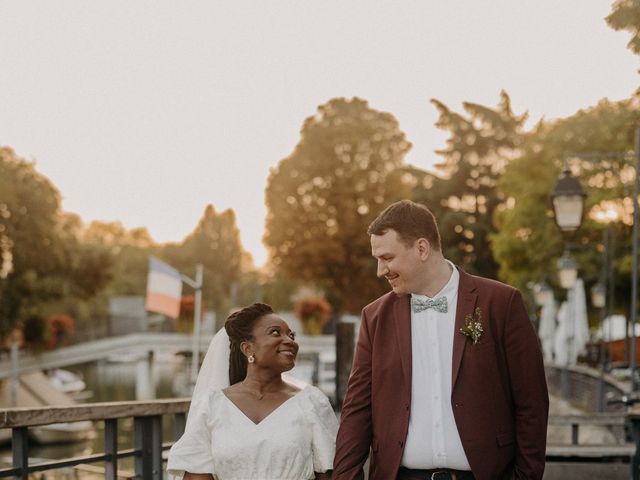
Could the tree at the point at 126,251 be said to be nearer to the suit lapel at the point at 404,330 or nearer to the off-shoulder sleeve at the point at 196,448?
the off-shoulder sleeve at the point at 196,448

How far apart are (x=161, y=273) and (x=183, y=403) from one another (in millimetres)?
20249

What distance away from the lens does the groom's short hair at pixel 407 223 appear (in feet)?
13.9

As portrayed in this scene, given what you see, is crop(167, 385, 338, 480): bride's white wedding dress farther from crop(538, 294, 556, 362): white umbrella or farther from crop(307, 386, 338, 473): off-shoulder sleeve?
crop(538, 294, 556, 362): white umbrella

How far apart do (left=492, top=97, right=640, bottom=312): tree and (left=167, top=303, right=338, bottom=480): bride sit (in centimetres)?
2637

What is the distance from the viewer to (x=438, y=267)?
4.34 meters

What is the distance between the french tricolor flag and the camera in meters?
27.0

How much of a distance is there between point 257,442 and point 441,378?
2.84 ft

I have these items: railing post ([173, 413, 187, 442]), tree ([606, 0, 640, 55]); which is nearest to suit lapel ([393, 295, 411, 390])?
railing post ([173, 413, 187, 442])

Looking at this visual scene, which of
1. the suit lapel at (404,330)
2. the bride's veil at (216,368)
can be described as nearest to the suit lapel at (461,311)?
the suit lapel at (404,330)

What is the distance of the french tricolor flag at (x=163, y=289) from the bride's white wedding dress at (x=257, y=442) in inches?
881

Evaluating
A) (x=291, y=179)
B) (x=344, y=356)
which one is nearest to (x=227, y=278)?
(x=291, y=179)

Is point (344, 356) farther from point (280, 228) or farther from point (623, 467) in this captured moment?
point (280, 228)

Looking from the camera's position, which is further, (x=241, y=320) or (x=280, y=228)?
(x=280, y=228)

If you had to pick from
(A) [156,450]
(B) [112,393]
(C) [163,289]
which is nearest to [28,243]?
(B) [112,393]
